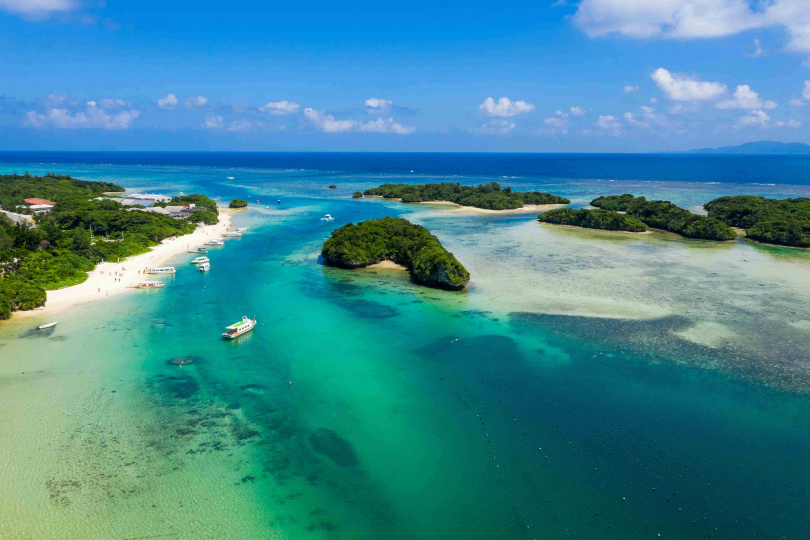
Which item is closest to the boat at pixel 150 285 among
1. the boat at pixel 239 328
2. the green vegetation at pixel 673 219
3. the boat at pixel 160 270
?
the boat at pixel 160 270

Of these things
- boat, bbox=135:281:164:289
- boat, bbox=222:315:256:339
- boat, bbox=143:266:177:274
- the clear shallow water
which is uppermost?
boat, bbox=143:266:177:274

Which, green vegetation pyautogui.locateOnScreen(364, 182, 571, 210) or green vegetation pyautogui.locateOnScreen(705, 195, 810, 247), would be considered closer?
green vegetation pyautogui.locateOnScreen(705, 195, 810, 247)

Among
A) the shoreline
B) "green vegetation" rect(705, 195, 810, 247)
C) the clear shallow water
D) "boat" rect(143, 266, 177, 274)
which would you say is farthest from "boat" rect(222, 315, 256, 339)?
the shoreline

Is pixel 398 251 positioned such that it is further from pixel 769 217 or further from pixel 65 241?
pixel 769 217

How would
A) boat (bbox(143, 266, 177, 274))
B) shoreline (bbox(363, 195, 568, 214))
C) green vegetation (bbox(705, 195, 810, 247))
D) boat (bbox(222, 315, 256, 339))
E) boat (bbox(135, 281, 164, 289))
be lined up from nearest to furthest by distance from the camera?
boat (bbox(222, 315, 256, 339)) → boat (bbox(135, 281, 164, 289)) → boat (bbox(143, 266, 177, 274)) → green vegetation (bbox(705, 195, 810, 247)) → shoreline (bbox(363, 195, 568, 214))

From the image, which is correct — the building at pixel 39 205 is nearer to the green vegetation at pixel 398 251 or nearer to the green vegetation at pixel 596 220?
the green vegetation at pixel 398 251

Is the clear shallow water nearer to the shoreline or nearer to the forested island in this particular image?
the forested island

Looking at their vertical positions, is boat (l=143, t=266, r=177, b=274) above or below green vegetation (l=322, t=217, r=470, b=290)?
below

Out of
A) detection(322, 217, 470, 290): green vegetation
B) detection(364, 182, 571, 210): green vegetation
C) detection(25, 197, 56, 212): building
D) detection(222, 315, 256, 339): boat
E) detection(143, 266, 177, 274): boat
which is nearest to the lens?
detection(222, 315, 256, 339): boat

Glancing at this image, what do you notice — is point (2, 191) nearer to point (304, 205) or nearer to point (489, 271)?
point (304, 205)

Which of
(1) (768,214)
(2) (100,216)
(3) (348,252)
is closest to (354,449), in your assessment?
(3) (348,252)
